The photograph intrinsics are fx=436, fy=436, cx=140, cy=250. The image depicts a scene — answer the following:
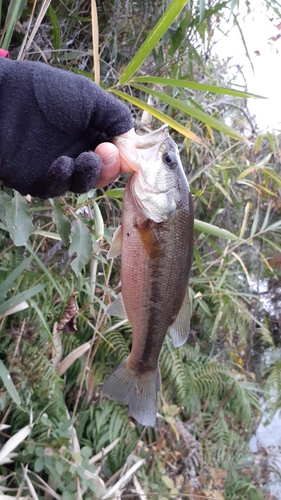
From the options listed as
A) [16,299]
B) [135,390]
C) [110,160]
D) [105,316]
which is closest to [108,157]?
[110,160]

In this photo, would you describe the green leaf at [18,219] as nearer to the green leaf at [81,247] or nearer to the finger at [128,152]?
the green leaf at [81,247]

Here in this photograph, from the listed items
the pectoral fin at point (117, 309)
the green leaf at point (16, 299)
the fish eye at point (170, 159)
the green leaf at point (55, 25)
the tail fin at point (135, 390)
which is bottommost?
the green leaf at point (16, 299)

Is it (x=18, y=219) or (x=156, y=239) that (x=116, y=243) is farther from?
(x=18, y=219)

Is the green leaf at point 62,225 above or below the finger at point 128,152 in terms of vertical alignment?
below

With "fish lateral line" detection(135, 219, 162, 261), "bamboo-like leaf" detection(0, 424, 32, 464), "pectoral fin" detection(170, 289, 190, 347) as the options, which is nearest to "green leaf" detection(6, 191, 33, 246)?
"fish lateral line" detection(135, 219, 162, 261)

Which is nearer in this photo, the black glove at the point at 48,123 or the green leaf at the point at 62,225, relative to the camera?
the black glove at the point at 48,123

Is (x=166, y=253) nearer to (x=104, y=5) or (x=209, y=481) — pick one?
(x=104, y=5)

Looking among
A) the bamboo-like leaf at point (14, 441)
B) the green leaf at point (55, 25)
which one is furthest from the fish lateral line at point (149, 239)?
the bamboo-like leaf at point (14, 441)

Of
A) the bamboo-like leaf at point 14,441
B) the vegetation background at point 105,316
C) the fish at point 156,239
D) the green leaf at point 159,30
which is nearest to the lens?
the fish at point 156,239
